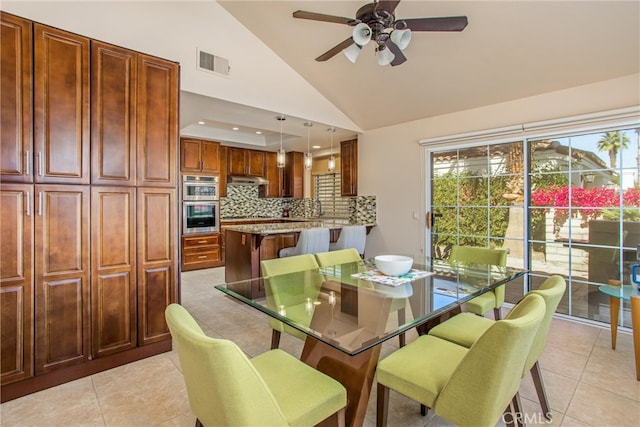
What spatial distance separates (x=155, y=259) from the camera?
2.57 m

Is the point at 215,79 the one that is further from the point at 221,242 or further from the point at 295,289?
the point at 221,242

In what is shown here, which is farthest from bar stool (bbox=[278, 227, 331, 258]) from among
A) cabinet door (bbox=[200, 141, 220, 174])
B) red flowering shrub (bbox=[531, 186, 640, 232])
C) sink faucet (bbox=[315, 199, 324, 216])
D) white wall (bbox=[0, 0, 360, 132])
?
sink faucet (bbox=[315, 199, 324, 216])

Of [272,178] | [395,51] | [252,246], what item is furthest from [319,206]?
[395,51]

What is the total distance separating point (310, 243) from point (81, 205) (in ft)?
7.90

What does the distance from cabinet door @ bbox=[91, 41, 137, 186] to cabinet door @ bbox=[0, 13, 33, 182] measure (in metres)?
0.33

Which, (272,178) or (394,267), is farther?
(272,178)

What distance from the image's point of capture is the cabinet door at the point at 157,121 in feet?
8.13

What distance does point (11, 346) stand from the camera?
6.51ft

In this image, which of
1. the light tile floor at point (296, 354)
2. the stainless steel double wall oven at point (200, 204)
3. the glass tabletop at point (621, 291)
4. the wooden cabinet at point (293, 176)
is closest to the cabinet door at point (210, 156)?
the stainless steel double wall oven at point (200, 204)

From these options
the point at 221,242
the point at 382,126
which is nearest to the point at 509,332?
the point at 382,126

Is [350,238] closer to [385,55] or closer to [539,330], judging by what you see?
[385,55]

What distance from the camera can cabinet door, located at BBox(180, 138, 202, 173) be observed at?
566 cm

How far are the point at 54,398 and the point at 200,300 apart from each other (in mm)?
2026

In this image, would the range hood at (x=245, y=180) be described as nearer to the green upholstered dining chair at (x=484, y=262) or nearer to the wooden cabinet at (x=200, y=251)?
the wooden cabinet at (x=200, y=251)
